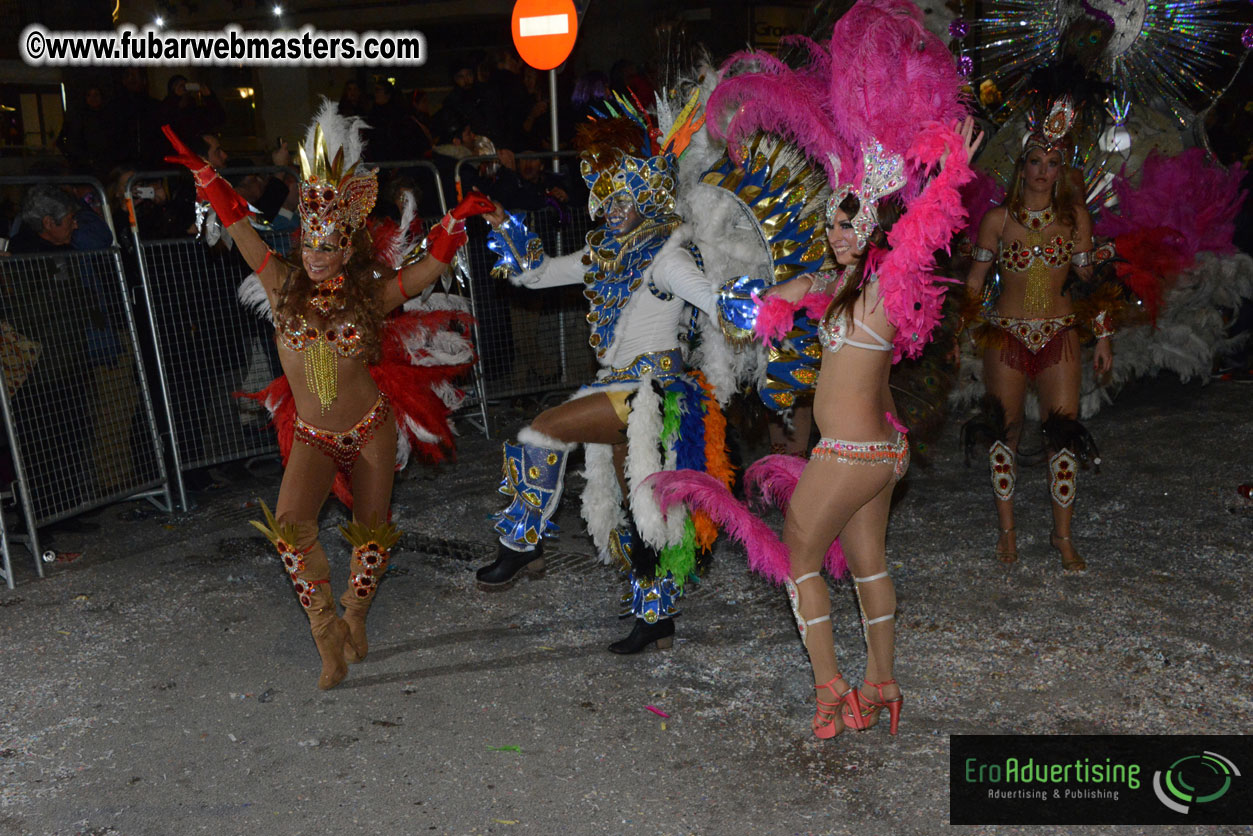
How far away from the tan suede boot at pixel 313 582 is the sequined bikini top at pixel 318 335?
619 mm

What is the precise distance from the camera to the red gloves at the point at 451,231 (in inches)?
163

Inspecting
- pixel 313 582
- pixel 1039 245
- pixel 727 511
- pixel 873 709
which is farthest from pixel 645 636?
pixel 1039 245

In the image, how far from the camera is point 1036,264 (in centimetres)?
493

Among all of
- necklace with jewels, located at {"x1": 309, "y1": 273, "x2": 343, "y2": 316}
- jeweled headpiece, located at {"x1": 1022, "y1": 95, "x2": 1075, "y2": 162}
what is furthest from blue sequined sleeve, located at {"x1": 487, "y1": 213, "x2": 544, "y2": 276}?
jeweled headpiece, located at {"x1": 1022, "y1": 95, "x2": 1075, "y2": 162}

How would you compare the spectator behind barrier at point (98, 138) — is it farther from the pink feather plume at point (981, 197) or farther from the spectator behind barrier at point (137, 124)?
the pink feather plume at point (981, 197)

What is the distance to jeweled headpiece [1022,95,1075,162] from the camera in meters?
4.85

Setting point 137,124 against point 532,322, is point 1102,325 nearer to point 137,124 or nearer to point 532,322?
point 532,322

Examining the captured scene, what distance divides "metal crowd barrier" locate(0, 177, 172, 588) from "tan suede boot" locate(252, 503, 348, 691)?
2160 mm

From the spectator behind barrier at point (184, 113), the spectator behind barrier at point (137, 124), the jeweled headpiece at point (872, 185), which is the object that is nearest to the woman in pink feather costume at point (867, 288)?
the jeweled headpiece at point (872, 185)

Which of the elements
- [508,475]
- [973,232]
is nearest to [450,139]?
[973,232]

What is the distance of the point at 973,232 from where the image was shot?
23.1ft

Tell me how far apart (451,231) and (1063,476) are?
9.95ft

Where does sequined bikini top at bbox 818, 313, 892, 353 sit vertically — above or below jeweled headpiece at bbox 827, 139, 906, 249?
below

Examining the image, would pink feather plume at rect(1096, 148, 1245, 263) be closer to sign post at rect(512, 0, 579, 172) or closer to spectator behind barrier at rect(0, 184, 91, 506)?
sign post at rect(512, 0, 579, 172)
